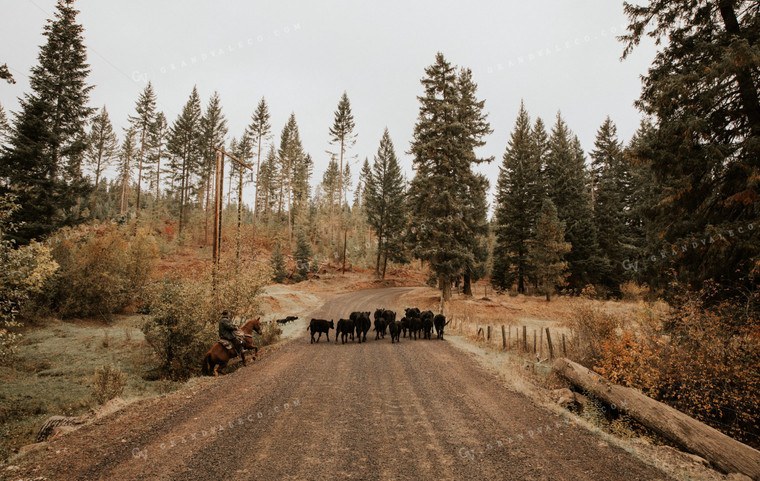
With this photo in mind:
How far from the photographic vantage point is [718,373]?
6996 millimetres

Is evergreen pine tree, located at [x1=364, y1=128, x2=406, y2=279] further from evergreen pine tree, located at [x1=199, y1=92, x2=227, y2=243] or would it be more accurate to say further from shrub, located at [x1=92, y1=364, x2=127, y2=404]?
shrub, located at [x1=92, y1=364, x2=127, y2=404]

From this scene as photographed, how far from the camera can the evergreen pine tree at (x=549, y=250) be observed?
28031mm

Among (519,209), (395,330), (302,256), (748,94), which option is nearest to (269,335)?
(395,330)

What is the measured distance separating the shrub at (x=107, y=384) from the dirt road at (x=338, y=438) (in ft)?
4.03

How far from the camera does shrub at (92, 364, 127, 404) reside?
24.8 feet

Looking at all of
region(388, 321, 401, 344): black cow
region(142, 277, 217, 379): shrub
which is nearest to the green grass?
region(142, 277, 217, 379): shrub

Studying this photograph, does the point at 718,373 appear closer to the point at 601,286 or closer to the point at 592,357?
the point at 592,357

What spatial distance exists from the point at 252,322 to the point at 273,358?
190 centimetres

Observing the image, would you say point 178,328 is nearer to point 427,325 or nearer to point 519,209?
point 427,325

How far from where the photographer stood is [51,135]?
18.3 meters

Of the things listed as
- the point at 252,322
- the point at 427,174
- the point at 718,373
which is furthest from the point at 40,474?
the point at 427,174

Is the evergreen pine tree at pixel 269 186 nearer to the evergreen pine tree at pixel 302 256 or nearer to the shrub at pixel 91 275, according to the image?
the evergreen pine tree at pixel 302 256

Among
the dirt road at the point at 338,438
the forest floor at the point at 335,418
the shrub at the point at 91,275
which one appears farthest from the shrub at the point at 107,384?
the shrub at the point at 91,275

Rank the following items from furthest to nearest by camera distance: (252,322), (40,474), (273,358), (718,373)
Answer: (252,322) → (273,358) → (718,373) → (40,474)
